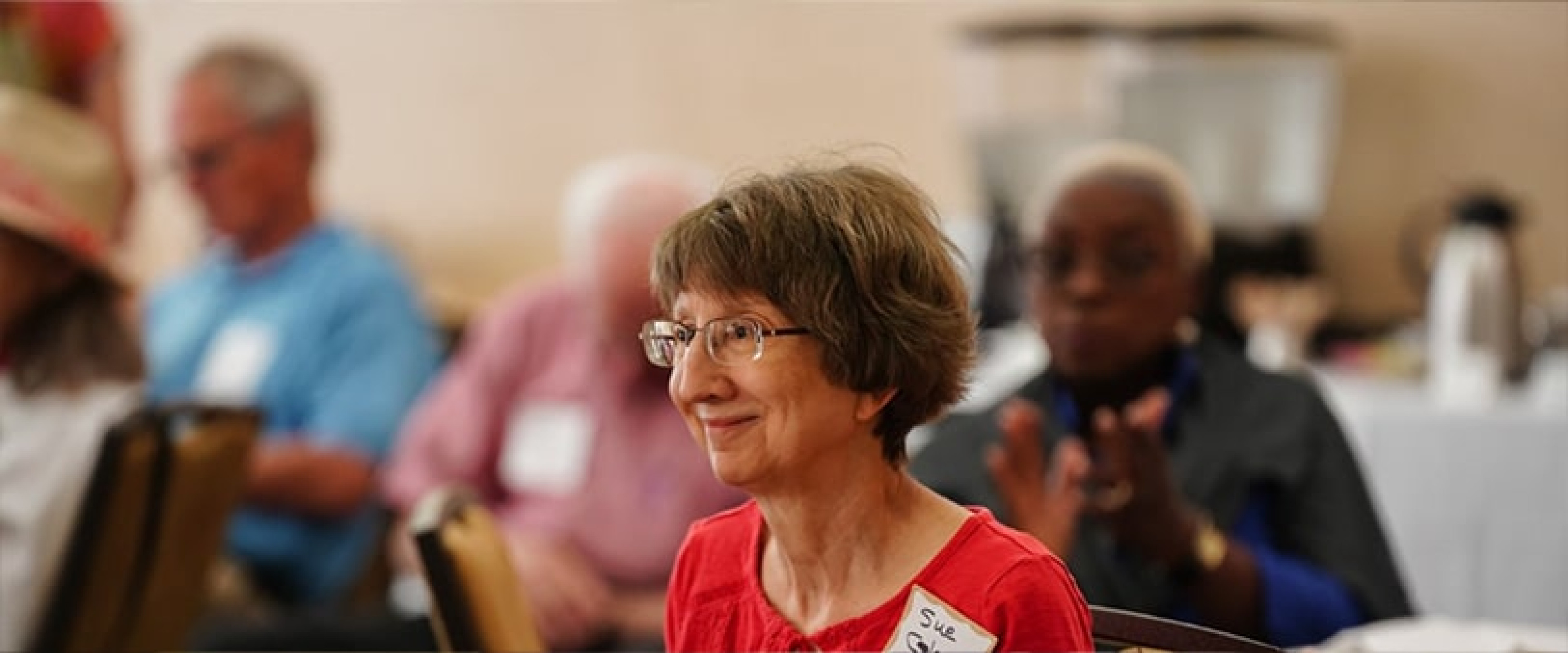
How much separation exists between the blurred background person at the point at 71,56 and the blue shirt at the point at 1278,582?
5.94 feet

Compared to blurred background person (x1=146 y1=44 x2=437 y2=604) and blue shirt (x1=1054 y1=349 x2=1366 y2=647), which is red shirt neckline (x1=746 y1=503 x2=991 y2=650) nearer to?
blue shirt (x1=1054 y1=349 x2=1366 y2=647)

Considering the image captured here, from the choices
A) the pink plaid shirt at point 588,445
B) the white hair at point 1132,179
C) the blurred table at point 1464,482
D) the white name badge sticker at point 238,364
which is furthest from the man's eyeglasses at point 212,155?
the blurred table at point 1464,482

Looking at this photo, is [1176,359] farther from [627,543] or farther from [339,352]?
[339,352]

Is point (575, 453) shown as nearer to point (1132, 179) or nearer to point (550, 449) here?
point (550, 449)

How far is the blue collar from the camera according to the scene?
209 centimetres

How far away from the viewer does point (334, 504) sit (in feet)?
10.5

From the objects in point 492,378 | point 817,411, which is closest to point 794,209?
point 817,411

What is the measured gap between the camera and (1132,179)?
6.73 feet

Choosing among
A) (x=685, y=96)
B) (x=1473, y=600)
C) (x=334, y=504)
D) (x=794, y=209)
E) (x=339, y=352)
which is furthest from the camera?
(x=685, y=96)

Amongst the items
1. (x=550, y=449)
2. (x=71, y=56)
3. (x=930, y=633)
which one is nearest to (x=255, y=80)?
(x=71, y=56)

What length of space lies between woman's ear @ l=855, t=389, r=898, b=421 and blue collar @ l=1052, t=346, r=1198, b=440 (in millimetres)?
1090

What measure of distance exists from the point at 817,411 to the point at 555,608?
1.91 metres

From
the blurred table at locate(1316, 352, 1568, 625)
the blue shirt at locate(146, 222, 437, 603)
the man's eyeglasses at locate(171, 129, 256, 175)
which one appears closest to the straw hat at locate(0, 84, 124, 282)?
the blue shirt at locate(146, 222, 437, 603)

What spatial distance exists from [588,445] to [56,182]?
1.00m
